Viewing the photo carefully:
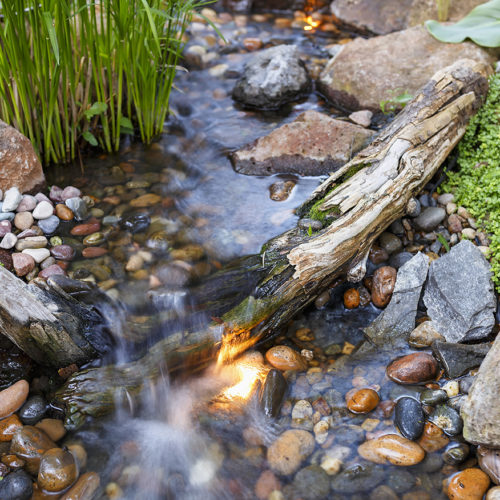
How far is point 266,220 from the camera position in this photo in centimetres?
362

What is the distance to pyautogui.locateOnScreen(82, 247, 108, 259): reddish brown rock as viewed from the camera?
3.25 meters

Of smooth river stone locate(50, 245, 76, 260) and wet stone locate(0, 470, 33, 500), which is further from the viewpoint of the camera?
smooth river stone locate(50, 245, 76, 260)

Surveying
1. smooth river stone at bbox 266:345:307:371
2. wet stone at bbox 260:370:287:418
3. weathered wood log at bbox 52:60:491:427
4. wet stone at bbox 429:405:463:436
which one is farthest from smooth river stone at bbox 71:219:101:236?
wet stone at bbox 429:405:463:436

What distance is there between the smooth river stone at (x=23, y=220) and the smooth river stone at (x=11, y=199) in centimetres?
6

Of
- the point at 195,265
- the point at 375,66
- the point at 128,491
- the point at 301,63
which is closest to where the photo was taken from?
the point at 128,491

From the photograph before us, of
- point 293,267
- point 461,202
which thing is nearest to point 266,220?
point 293,267

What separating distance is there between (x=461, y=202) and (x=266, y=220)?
132 centimetres

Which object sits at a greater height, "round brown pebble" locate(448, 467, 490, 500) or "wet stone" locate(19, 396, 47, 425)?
"wet stone" locate(19, 396, 47, 425)

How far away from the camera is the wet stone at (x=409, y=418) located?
237 centimetres

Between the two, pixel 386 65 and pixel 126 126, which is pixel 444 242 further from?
pixel 126 126

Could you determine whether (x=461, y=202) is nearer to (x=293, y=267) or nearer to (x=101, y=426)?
(x=293, y=267)

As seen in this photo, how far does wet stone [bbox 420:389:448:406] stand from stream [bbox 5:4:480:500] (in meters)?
0.08

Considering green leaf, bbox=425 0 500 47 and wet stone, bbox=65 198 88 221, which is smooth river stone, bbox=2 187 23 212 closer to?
wet stone, bbox=65 198 88 221

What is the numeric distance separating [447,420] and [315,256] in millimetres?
1036
